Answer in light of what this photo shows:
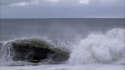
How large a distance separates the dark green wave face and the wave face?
1364 mm

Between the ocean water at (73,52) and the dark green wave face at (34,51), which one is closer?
the ocean water at (73,52)

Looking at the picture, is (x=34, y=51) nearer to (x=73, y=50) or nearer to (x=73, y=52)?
(x=73, y=50)

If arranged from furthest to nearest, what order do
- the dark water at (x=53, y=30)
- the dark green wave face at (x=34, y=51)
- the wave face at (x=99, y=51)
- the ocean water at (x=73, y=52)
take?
the dark water at (x=53, y=30) < the dark green wave face at (x=34, y=51) < the wave face at (x=99, y=51) < the ocean water at (x=73, y=52)

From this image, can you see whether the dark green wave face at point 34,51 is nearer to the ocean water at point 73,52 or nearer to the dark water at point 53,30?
the ocean water at point 73,52

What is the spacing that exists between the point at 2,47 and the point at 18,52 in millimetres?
1281

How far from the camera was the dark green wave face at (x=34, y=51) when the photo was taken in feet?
38.5

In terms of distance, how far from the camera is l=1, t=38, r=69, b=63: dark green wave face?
38.5 feet

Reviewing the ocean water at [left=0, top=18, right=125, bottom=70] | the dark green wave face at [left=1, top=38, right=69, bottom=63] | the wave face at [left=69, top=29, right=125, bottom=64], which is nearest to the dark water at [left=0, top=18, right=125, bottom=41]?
the dark green wave face at [left=1, top=38, right=69, bottom=63]

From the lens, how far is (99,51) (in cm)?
1040

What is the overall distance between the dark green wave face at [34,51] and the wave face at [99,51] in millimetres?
1364

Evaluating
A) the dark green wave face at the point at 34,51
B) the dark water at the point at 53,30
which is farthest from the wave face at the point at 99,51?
the dark water at the point at 53,30

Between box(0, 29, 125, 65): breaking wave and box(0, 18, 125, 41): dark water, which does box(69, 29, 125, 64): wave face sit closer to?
box(0, 29, 125, 65): breaking wave

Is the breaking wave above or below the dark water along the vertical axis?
below

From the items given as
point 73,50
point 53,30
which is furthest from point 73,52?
point 53,30
